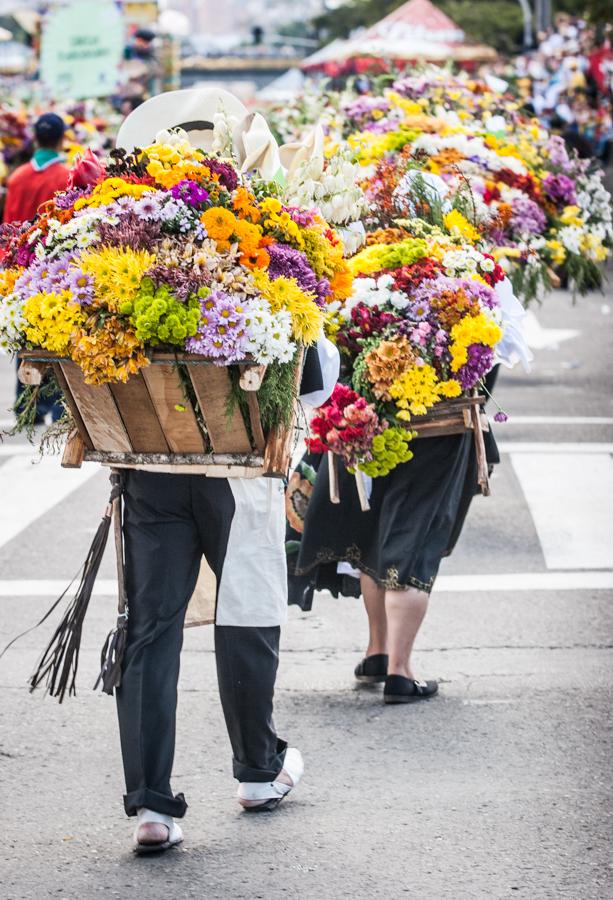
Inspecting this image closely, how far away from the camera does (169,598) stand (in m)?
4.45

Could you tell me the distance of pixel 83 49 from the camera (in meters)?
18.0

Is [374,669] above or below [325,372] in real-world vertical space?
below

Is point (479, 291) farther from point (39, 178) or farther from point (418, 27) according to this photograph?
point (418, 27)

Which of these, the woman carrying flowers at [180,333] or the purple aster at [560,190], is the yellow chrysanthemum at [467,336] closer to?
the woman carrying flowers at [180,333]

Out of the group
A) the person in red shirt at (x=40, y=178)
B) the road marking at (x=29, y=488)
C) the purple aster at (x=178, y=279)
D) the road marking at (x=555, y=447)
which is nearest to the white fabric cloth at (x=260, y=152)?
the purple aster at (x=178, y=279)

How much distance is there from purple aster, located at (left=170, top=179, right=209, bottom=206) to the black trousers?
803 mm

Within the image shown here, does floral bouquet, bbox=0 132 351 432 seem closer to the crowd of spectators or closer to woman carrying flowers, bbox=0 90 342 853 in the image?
woman carrying flowers, bbox=0 90 342 853

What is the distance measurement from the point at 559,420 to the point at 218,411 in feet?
25.7

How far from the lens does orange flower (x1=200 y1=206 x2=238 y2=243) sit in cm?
411

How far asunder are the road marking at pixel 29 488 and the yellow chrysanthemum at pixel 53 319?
4363 millimetres

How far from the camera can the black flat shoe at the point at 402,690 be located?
18.8 ft

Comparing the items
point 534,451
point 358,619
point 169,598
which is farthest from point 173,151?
point 534,451

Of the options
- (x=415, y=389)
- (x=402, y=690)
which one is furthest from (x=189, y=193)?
(x=402, y=690)

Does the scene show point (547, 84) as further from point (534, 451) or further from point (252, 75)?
point (252, 75)
